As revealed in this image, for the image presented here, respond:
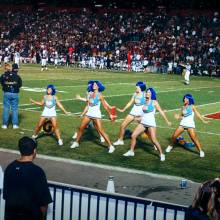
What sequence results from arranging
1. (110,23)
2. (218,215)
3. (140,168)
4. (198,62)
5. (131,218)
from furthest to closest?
(110,23) → (198,62) → (140,168) → (131,218) → (218,215)

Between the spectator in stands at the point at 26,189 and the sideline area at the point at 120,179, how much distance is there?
4.13 m

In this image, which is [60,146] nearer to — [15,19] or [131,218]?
[131,218]

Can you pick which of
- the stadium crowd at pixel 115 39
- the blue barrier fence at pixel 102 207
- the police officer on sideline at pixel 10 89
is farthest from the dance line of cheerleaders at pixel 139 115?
the stadium crowd at pixel 115 39

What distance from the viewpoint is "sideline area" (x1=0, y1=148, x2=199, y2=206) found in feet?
32.1

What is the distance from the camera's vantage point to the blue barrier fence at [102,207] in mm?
6145

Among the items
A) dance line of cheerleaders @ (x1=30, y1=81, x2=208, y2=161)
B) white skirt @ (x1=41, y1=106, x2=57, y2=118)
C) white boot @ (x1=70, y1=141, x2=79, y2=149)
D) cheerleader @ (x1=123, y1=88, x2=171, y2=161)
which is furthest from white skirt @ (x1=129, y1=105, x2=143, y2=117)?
white skirt @ (x1=41, y1=106, x2=57, y2=118)

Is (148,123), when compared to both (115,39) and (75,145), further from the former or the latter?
(115,39)

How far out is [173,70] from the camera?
4303 cm

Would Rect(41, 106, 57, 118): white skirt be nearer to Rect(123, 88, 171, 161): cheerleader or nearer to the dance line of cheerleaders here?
the dance line of cheerleaders

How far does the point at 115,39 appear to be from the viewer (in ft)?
169

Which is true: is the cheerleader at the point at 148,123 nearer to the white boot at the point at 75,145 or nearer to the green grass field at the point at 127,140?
the green grass field at the point at 127,140

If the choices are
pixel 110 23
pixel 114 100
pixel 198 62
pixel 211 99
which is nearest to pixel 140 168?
pixel 114 100

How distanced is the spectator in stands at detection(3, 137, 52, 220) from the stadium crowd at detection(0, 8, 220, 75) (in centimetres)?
3680

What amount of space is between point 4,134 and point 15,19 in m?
48.3
